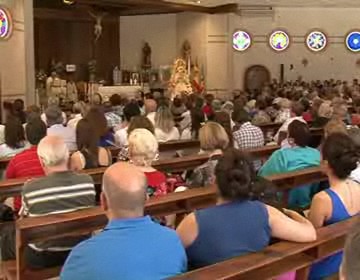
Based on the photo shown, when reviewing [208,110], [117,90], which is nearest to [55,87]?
[117,90]

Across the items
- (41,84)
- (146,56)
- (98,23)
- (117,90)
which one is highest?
(98,23)

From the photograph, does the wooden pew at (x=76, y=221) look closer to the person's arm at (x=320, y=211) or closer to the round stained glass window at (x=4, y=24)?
the person's arm at (x=320, y=211)

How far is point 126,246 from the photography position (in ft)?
9.28

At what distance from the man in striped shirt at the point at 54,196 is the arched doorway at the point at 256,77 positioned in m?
16.6

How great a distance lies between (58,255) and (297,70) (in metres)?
17.9

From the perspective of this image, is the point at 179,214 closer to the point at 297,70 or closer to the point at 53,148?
the point at 53,148

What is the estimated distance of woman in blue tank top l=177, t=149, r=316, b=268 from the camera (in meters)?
3.21

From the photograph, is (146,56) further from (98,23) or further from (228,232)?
(228,232)

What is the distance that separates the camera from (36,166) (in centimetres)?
540

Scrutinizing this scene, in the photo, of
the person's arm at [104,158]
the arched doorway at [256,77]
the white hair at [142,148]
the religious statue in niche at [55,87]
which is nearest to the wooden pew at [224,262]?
the white hair at [142,148]

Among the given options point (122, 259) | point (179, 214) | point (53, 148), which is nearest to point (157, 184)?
point (179, 214)

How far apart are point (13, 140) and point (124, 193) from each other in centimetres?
399

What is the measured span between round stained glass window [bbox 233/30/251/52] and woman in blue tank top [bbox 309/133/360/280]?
17.0m

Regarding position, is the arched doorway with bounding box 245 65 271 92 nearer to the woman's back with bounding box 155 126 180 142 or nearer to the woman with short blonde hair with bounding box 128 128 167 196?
the woman's back with bounding box 155 126 180 142
